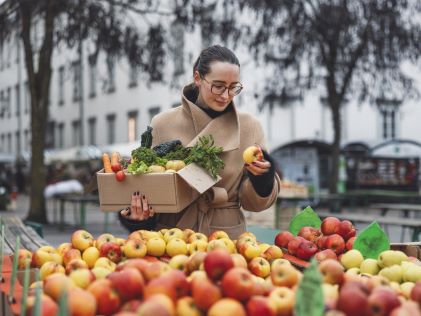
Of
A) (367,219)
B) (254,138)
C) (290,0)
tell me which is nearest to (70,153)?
(290,0)

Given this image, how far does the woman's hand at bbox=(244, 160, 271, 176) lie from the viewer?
10.8 feet

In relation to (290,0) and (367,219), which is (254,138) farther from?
(290,0)

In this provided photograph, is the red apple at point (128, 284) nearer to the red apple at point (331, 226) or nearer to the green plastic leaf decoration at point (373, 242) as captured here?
the green plastic leaf decoration at point (373, 242)

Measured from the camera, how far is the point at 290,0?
16812 mm

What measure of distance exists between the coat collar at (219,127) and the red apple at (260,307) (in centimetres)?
154

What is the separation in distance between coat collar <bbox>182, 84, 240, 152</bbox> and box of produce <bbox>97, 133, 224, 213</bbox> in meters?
0.05

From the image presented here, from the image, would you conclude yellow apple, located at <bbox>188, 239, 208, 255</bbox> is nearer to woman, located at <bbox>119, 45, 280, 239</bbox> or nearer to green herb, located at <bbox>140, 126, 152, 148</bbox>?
woman, located at <bbox>119, 45, 280, 239</bbox>

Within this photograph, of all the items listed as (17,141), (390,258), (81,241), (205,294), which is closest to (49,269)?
(81,241)

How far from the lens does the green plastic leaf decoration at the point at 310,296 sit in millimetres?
1787

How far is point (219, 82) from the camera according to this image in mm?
3408

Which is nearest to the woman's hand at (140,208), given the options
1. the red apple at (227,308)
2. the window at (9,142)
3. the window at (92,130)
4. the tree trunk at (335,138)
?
the red apple at (227,308)

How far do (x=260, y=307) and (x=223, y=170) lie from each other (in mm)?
1596

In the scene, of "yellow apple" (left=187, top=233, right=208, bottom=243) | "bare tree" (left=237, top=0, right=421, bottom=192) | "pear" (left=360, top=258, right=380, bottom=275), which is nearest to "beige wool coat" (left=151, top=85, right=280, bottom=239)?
"yellow apple" (left=187, top=233, right=208, bottom=243)

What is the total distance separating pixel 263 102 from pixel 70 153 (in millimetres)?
11459
